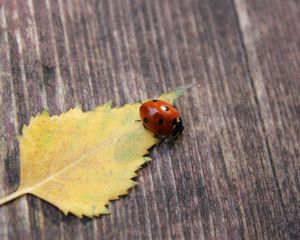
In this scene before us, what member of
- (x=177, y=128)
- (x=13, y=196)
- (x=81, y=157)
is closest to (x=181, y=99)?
(x=177, y=128)

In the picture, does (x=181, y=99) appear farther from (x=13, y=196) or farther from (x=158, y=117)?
(x=13, y=196)

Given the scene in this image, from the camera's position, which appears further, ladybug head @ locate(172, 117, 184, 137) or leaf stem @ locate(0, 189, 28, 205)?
ladybug head @ locate(172, 117, 184, 137)

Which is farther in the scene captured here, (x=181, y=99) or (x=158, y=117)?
(x=181, y=99)

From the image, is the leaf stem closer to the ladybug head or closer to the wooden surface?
the wooden surface

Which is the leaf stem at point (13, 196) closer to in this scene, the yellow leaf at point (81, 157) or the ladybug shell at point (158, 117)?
the yellow leaf at point (81, 157)

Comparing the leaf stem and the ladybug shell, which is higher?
the ladybug shell

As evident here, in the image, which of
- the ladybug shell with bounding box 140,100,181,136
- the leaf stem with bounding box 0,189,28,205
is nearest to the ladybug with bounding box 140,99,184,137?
the ladybug shell with bounding box 140,100,181,136
